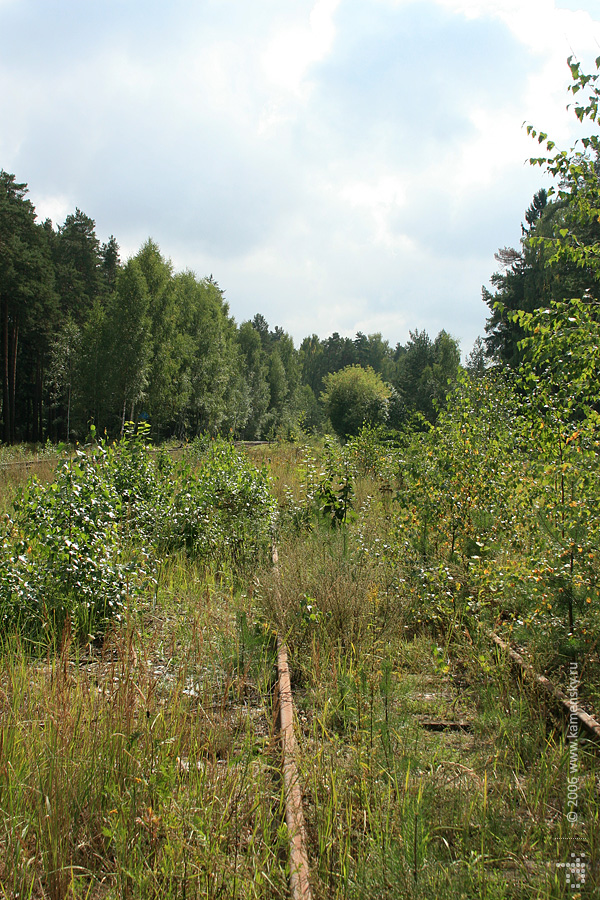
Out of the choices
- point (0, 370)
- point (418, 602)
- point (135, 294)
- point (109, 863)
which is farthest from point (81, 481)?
point (0, 370)

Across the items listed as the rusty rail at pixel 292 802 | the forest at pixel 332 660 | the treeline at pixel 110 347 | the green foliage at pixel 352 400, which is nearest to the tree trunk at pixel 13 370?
the treeline at pixel 110 347

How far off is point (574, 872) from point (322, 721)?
1.38m

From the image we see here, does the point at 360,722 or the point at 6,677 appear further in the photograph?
the point at 6,677

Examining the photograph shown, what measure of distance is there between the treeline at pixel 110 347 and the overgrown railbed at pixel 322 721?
22694mm

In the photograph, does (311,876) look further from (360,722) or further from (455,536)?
(455,536)

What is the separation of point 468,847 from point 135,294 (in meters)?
37.9

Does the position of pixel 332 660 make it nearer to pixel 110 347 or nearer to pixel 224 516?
pixel 224 516

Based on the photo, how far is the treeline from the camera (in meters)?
37.5

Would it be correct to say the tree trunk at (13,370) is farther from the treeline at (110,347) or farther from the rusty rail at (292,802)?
the rusty rail at (292,802)

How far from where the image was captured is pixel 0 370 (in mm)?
41156

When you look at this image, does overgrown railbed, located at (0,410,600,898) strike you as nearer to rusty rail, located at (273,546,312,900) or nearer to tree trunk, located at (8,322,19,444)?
rusty rail, located at (273,546,312,900)

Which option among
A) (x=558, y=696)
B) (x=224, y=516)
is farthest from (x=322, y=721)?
(x=224, y=516)

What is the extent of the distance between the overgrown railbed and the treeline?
22.7m

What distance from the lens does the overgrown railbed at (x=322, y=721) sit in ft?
7.64
